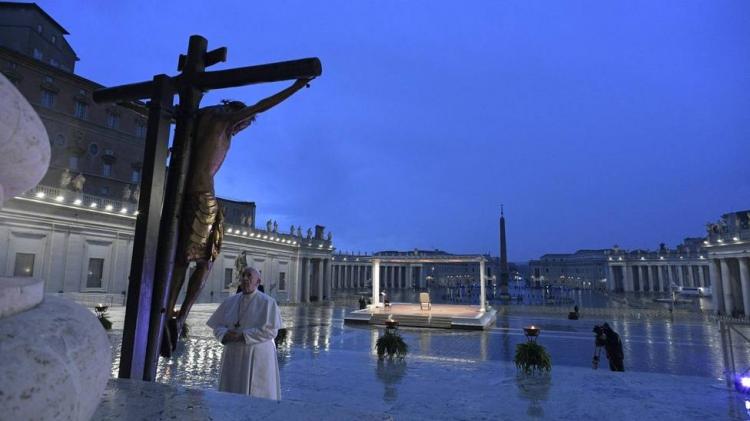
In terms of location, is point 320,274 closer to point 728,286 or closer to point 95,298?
point 95,298

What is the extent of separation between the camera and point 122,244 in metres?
32.9

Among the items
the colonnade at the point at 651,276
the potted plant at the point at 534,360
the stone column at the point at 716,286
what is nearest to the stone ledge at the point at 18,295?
the potted plant at the point at 534,360

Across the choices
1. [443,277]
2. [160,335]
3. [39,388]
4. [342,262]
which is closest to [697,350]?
[160,335]

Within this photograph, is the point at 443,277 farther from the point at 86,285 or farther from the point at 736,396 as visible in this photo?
the point at 736,396

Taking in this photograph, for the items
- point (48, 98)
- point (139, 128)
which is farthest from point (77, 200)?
point (139, 128)

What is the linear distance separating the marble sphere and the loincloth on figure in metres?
2.24

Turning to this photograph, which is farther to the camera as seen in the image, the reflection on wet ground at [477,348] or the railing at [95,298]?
the railing at [95,298]

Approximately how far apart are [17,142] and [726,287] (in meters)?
56.4

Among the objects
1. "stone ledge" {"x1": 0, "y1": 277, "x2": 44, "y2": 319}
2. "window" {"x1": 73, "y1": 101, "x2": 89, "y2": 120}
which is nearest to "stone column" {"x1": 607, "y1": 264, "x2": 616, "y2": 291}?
"window" {"x1": 73, "y1": 101, "x2": 89, "y2": 120}

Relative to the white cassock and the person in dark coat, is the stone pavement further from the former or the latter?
the person in dark coat

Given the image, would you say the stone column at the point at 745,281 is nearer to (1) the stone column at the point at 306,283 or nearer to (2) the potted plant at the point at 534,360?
(2) the potted plant at the point at 534,360

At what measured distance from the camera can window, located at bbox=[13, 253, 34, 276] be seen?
26406mm

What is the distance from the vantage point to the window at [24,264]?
26.4 metres

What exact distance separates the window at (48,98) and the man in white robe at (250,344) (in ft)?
149
